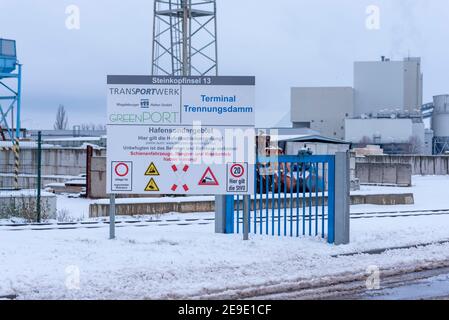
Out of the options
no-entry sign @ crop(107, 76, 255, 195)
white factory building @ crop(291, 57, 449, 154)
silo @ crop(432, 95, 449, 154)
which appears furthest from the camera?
silo @ crop(432, 95, 449, 154)

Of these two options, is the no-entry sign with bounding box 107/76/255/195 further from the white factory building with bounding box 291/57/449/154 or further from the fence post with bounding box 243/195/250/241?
the white factory building with bounding box 291/57/449/154

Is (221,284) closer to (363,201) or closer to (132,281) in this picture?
(132,281)

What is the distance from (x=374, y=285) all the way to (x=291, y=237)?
446cm

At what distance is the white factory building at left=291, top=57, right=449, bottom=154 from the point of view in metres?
78.3

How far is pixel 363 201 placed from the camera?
90.1 ft

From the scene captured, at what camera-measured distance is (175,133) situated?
14.5 metres

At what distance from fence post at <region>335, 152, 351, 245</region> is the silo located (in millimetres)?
71341

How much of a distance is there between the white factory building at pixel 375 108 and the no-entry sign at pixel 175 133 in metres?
64.0

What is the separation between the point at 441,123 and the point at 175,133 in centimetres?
7373

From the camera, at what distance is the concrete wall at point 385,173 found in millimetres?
41344

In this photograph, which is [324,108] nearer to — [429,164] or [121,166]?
[429,164]

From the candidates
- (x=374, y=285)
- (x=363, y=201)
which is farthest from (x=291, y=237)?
(x=363, y=201)

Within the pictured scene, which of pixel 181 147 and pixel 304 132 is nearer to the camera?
pixel 181 147

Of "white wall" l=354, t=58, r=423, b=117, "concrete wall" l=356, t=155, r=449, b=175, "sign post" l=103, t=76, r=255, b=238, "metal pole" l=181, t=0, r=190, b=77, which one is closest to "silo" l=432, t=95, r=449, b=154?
"white wall" l=354, t=58, r=423, b=117
